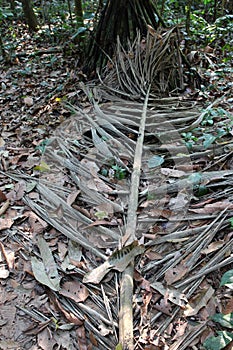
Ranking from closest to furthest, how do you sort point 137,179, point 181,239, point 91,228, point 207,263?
point 207,263 < point 181,239 < point 91,228 < point 137,179

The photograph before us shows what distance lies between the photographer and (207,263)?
209 centimetres

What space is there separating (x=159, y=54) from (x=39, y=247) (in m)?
2.84

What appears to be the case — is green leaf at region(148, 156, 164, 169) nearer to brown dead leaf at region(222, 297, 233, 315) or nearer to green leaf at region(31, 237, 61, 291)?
green leaf at region(31, 237, 61, 291)

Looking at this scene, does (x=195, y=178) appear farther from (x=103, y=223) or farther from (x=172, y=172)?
(x=103, y=223)

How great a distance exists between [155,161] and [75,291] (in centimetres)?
129

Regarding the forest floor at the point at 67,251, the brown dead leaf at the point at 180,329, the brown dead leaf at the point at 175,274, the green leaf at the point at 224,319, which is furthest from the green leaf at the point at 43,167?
the green leaf at the point at 224,319

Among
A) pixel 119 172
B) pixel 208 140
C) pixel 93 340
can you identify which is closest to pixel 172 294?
pixel 93 340

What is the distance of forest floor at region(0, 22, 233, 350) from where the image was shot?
6.03ft

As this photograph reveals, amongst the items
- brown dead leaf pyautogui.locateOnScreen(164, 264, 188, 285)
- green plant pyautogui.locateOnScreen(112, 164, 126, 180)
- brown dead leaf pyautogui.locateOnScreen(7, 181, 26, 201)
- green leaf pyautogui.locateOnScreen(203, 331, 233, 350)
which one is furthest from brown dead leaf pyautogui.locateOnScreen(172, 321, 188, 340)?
brown dead leaf pyautogui.locateOnScreen(7, 181, 26, 201)

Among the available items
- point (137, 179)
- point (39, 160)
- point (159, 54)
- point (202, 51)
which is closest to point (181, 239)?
point (137, 179)

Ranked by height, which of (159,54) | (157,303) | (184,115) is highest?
(159,54)

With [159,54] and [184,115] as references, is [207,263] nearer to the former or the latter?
[184,115]

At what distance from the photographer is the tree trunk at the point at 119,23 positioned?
15.0 feet

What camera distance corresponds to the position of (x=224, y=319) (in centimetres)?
175
